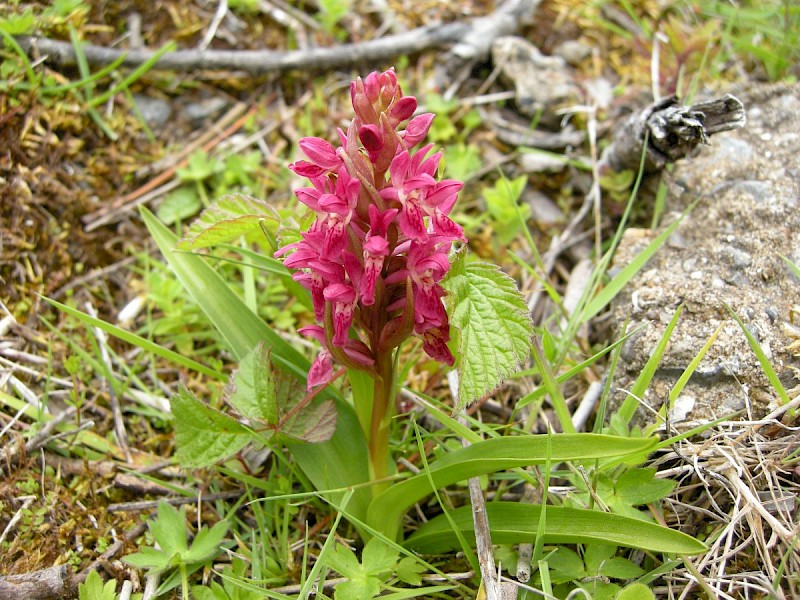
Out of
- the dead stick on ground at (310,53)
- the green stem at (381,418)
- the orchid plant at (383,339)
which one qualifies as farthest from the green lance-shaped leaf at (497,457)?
the dead stick on ground at (310,53)

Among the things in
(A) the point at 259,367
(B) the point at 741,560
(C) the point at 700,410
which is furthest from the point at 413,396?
(B) the point at 741,560

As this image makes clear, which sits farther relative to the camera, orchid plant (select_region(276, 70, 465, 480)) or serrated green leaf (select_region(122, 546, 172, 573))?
serrated green leaf (select_region(122, 546, 172, 573))

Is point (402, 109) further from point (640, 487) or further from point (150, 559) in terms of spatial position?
point (150, 559)

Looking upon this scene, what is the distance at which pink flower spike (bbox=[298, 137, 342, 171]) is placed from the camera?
6.87 feet

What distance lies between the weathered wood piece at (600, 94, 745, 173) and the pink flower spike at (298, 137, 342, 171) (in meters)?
1.83

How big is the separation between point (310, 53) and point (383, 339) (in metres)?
2.83

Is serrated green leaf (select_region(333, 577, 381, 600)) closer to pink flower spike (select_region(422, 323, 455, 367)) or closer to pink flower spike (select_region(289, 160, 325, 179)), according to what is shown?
pink flower spike (select_region(422, 323, 455, 367))

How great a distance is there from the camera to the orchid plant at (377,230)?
204 centimetres

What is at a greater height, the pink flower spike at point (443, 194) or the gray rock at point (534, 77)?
the pink flower spike at point (443, 194)

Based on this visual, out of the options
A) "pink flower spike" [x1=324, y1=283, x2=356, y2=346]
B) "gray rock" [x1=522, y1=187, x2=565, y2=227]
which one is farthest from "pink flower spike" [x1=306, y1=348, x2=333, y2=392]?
"gray rock" [x1=522, y1=187, x2=565, y2=227]

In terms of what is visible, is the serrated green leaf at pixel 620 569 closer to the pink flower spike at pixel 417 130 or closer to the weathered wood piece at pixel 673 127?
the pink flower spike at pixel 417 130

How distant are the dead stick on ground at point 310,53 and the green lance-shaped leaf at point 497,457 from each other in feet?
9.71

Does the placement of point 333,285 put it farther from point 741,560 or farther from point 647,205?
point 647,205

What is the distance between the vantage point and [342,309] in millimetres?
2107
